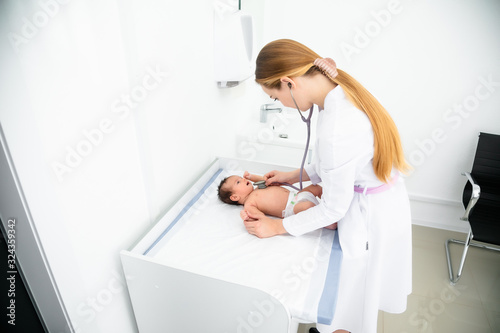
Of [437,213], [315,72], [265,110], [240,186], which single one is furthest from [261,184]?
[437,213]

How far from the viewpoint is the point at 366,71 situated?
235 cm

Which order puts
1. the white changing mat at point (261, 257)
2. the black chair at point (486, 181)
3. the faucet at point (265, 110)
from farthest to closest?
the faucet at point (265, 110) < the black chair at point (486, 181) < the white changing mat at point (261, 257)

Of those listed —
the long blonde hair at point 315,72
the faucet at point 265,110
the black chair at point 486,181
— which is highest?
the long blonde hair at point 315,72

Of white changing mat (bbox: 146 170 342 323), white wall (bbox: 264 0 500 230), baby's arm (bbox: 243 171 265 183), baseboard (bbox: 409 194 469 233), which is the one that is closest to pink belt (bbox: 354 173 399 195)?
white changing mat (bbox: 146 170 342 323)

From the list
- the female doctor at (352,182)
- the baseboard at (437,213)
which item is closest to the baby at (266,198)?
the female doctor at (352,182)

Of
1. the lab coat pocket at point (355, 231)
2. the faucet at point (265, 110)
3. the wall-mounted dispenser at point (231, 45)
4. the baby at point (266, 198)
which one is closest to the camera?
the lab coat pocket at point (355, 231)

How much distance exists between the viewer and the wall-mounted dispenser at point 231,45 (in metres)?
1.54

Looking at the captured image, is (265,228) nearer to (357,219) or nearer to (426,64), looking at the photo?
(357,219)

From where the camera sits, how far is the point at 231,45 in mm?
1604

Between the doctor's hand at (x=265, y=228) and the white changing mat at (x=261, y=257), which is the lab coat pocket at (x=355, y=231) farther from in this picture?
the doctor's hand at (x=265, y=228)

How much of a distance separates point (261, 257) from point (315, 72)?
677mm

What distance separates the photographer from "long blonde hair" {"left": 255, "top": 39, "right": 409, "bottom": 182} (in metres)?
0.98

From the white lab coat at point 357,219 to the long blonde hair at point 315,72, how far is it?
3 centimetres

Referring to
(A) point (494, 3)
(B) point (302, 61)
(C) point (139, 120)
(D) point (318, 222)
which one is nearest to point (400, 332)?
(D) point (318, 222)
